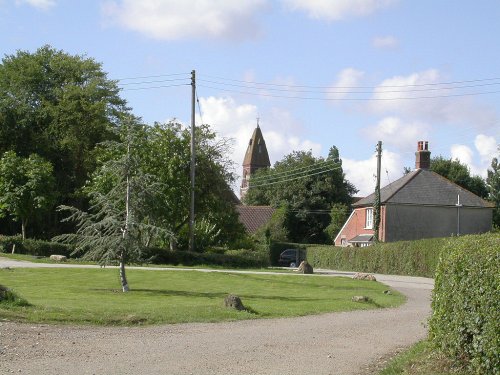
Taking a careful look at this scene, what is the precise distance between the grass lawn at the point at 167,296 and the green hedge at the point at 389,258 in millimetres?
11404

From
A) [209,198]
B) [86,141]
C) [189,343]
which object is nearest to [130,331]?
[189,343]

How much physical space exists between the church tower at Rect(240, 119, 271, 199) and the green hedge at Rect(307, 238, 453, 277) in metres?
84.8

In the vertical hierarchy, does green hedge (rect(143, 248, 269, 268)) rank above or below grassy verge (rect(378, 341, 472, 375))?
above

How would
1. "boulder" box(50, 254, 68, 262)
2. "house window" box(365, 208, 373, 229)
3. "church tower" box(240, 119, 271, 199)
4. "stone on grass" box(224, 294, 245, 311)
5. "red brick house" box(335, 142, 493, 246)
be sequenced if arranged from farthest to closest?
"church tower" box(240, 119, 271, 199)
"house window" box(365, 208, 373, 229)
"red brick house" box(335, 142, 493, 246)
"boulder" box(50, 254, 68, 262)
"stone on grass" box(224, 294, 245, 311)

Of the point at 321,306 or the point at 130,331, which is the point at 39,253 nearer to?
the point at 321,306

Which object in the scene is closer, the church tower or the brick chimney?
the brick chimney

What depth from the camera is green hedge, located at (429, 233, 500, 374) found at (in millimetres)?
9148

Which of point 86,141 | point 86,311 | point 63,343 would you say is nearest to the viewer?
point 63,343

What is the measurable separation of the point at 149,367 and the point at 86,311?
6475 mm

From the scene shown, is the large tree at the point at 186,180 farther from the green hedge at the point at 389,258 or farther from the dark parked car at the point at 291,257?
the dark parked car at the point at 291,257

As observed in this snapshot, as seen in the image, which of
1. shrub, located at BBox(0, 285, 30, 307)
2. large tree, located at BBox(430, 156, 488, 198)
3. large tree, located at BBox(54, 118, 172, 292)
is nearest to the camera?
shrub, located at BBox(0, 285, 30, 307)

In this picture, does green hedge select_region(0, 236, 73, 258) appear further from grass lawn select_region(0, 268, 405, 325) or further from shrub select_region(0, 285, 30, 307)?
shrub select_region(0, 285, 30, 307)

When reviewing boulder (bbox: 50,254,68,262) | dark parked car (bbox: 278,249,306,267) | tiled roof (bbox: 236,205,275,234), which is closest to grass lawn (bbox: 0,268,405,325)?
boulder (bbox: 50,254,68,262)

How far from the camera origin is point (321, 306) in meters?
21.7
